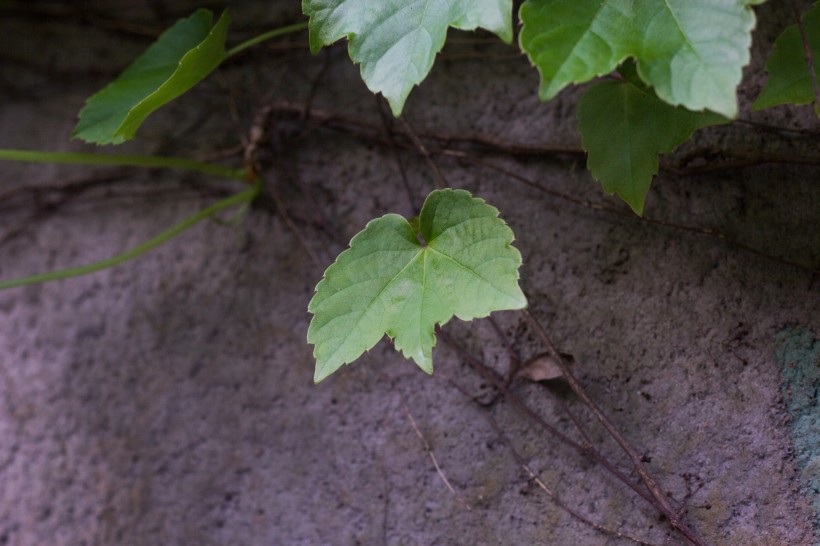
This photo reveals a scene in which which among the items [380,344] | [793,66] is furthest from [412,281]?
[793,66]

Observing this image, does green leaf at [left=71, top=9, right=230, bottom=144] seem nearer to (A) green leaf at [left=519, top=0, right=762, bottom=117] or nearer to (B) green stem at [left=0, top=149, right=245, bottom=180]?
(B) green stem at [left=0, top=149, right=245, bottom=180]

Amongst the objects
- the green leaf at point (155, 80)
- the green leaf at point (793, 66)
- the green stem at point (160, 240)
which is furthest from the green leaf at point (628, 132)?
the green stem at point (160, 240)

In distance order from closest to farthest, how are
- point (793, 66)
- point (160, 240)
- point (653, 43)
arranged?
1. point (653, 43)
2. point (793, 66)
3. point (160, 240)

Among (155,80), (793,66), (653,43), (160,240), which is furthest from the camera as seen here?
(160,240)

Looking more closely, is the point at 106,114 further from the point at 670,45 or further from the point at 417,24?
the point at 670,45

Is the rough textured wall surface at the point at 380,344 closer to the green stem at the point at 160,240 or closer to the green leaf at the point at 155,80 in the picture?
the green stem at the point at 160,240

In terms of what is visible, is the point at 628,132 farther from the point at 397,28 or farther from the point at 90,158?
the point at 90,158
